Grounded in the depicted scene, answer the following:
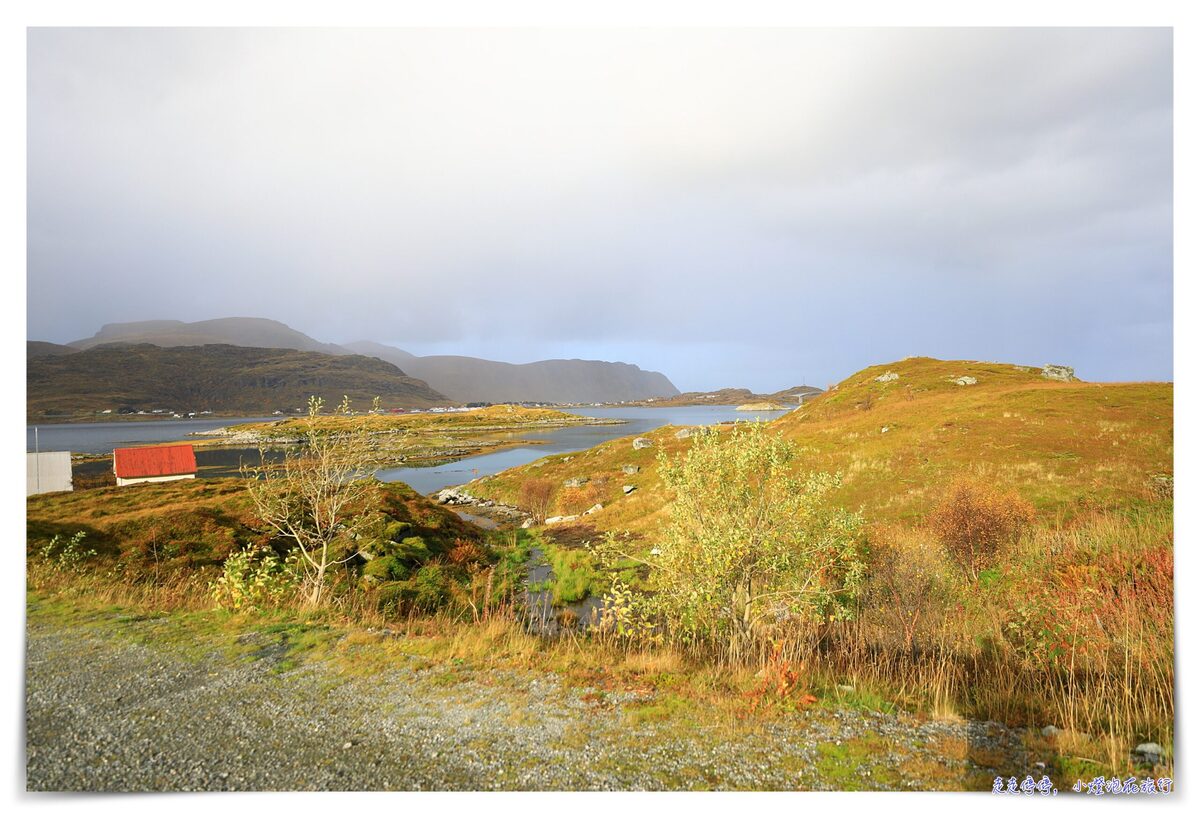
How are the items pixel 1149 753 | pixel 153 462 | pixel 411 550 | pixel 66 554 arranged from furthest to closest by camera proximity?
pixel 153 462 < pixel 411 550 < pixel 66 554 < pixel 1149 753

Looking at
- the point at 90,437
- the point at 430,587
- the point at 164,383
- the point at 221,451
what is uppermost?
the point at 164,383

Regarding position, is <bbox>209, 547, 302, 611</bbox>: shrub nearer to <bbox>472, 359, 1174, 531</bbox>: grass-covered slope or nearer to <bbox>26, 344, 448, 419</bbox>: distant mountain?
<bbox>472, 359, 1174, 531</bbox>: grass-covered slope

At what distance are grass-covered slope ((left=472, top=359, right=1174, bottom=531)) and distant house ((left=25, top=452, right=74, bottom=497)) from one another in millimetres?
25493

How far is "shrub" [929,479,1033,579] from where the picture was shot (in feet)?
49.9

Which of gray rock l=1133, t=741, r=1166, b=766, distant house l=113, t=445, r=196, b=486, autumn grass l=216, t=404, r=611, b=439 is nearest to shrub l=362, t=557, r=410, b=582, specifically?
distant house l=113, t=445, r=196, b=486

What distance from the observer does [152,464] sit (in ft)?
102

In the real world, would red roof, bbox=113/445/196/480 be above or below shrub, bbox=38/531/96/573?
above

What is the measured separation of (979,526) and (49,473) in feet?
121

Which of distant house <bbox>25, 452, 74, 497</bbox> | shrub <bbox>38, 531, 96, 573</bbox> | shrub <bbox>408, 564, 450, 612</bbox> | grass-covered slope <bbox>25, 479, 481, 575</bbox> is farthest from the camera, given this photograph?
distant house <bbox>25, 452, 74, 497</bbox>

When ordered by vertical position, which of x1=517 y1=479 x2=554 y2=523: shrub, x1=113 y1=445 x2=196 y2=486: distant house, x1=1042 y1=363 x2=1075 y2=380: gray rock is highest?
x1=1042 y1=363 x2=1075 y2=380: gray rock

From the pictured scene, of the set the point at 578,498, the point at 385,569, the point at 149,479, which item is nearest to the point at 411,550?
the point at 385,569

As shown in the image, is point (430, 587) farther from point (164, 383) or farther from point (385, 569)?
point (164, 383)

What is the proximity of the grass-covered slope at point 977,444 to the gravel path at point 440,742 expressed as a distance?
13.8m

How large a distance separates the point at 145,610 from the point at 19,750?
4.96 metres
